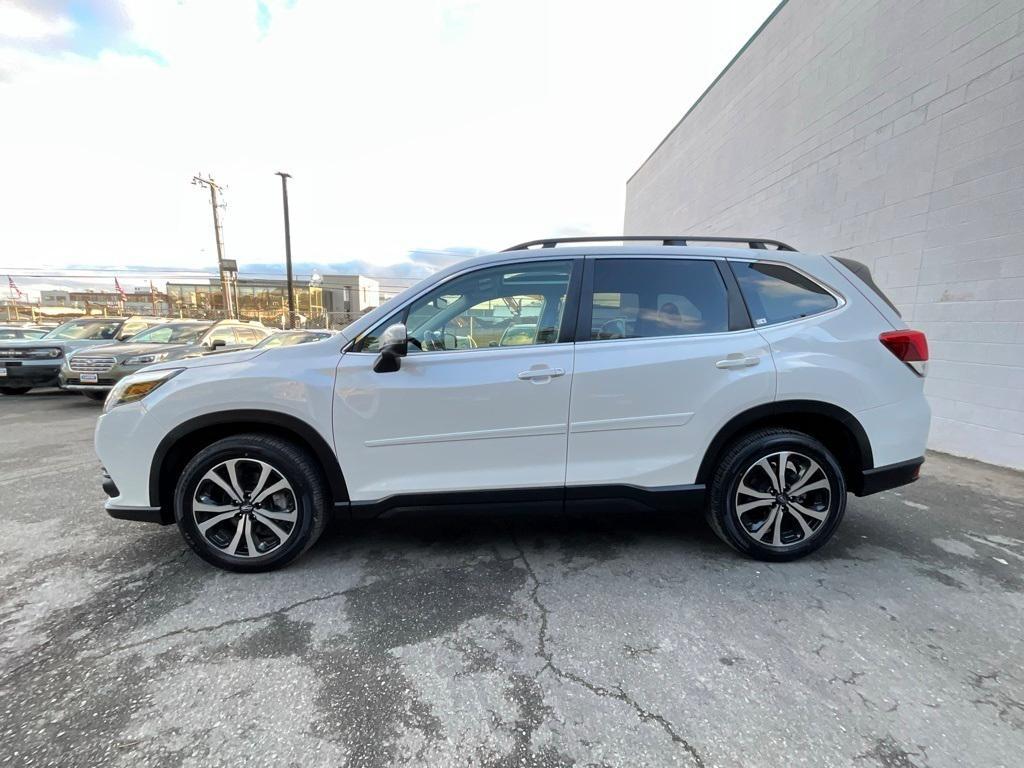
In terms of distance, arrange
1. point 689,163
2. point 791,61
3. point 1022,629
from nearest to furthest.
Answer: point 1022,629
point 791,61
point 689,163

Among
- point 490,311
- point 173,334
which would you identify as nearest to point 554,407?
point 490,311

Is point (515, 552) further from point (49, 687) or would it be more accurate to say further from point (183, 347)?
point (183, 347)

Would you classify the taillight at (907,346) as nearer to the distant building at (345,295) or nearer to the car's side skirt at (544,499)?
the car's side skirt at (544,499)

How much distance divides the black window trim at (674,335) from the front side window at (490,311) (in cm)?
12

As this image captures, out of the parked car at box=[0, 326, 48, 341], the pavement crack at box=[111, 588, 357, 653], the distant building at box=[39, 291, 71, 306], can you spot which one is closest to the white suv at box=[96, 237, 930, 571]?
the pavement crack at box=[111, 588, 357, 653]

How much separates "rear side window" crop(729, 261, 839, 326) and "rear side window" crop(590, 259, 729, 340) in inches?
6.2

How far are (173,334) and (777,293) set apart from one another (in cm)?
1043

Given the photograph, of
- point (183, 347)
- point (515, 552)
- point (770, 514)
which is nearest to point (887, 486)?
point (770, 514)

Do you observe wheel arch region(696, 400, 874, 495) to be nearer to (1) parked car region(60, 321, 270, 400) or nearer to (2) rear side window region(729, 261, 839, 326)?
(2) rear side window region(729, 261, 839, 326)

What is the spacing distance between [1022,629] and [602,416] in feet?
7.31

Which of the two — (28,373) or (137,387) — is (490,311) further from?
(28,373)

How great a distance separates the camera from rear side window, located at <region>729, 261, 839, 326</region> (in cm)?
279

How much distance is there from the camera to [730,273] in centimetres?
284

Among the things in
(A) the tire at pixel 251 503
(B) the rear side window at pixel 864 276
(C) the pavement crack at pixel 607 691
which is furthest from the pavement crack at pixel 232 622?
(B) the rear side window at pixel 864 276
